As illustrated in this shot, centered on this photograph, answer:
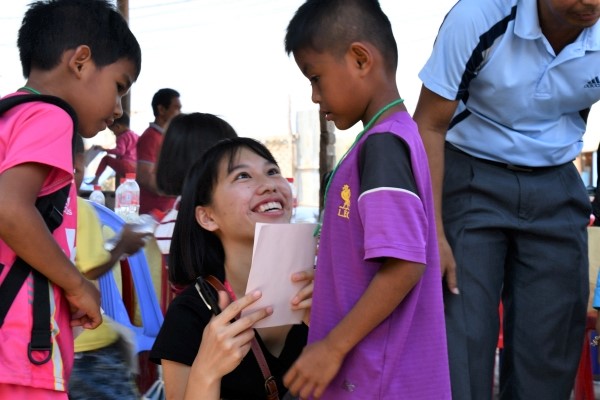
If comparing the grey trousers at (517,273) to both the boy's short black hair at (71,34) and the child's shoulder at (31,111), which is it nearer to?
the boy's short black hair at (71,34)

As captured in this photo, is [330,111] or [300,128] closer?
[330,111]

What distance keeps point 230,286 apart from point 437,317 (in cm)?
65

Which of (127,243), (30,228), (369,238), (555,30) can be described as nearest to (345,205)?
(369,238)

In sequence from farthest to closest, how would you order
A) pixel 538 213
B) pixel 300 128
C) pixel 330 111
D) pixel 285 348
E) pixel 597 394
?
pixel 300 128
pixel 597 394
pixel 538 213
pixel 285 348
pixel 330 111

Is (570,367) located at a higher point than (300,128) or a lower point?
higher

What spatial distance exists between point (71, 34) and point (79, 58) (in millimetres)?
88

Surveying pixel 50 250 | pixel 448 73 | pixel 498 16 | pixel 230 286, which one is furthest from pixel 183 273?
pixel 498 16

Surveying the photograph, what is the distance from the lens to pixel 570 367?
8.84ft

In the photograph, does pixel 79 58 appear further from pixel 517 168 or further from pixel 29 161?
pixel 517 168

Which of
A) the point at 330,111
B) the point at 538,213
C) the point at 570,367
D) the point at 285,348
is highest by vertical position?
the point at 330,111

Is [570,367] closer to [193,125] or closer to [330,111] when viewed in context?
[330,111]

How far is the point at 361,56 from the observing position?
2051mm

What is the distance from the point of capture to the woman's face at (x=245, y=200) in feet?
7.64

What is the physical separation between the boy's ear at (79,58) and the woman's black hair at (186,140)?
174 cm
